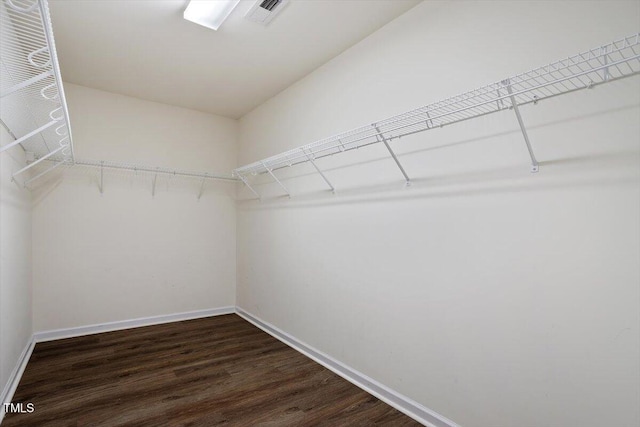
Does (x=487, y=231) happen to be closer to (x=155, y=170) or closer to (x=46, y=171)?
(x=155, y=170)

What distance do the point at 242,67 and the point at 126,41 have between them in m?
0.87

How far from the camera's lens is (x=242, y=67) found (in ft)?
9.52

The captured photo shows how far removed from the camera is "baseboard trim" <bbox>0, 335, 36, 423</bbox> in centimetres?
199

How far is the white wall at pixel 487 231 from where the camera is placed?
4.36ft

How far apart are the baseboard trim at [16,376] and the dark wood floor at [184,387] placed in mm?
38

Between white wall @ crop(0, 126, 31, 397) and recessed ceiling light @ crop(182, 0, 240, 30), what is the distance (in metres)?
1.29

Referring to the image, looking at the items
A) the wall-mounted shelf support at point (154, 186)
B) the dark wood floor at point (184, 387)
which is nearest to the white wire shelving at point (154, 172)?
the wall-mounted shelf support at point (154, 186)

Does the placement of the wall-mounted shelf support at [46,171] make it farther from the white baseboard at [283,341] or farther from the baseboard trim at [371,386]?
the baseboard trim at [371,386]

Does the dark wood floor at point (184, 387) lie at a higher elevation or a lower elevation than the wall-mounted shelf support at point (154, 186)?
lower

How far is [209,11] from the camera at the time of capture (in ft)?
7.11

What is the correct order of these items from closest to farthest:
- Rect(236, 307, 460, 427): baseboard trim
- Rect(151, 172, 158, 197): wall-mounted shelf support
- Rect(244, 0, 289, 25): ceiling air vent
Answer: Rect(236, 307, 460, 427): baseboard trim
Rect(244, 0, 289, 25): ceiling air vent
Rect(151, 172, 158, 197): wall-mounted shelf support

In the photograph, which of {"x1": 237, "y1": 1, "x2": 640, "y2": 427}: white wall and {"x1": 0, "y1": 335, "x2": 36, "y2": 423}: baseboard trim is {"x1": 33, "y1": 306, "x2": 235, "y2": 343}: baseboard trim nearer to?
{"x1": 0, "y1": 335, "x2": 36, "y2": 423}: baseboard trim

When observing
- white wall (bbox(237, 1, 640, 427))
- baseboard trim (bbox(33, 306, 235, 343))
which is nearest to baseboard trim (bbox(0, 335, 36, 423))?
baseboard trim (bbox(33, 306, 235, 343))

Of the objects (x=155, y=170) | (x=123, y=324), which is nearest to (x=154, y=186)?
(x=155, y=170)
